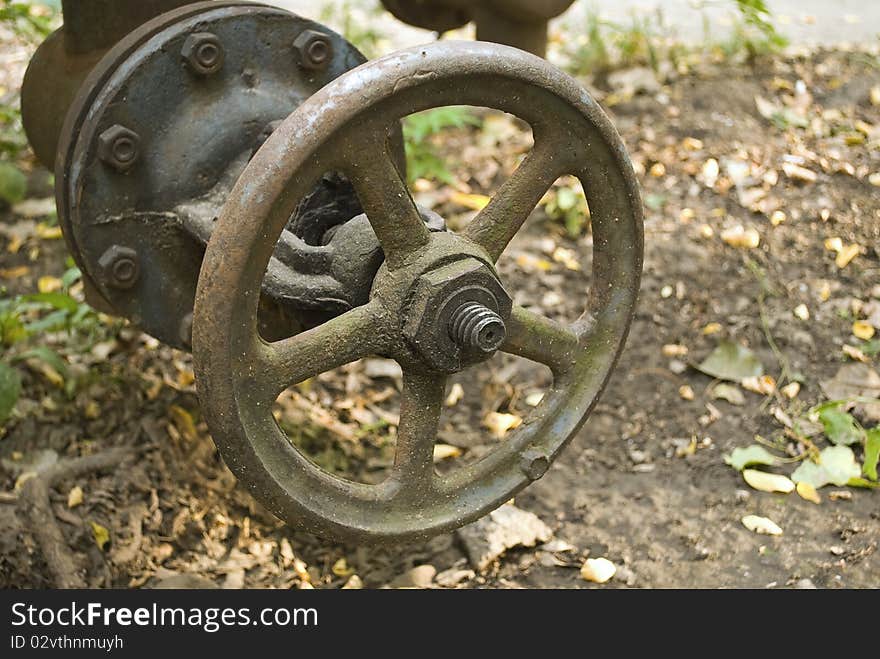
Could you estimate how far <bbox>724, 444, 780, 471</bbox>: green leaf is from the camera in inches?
94.6

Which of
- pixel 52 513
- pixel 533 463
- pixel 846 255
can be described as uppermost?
pixel 533 463

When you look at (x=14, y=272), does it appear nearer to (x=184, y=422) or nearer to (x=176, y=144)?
(x=184, y=422)

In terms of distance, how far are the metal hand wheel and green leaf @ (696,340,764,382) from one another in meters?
0.88

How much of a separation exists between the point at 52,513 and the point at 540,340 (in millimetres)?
1063

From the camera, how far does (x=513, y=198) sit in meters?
1.68

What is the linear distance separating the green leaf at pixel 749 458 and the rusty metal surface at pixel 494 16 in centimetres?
108

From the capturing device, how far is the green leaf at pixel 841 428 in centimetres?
240

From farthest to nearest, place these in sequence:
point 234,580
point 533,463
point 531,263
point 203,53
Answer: point 531,263
point 234,580
point 203,53
point 533,463

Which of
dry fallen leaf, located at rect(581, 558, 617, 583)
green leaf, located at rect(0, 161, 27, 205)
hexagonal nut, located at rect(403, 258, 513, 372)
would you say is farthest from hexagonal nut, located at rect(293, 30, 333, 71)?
green leaf, located at rect(0, 161, 27, 205)

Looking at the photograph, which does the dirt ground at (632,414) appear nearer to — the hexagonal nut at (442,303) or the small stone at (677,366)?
the small stone at (677,366)

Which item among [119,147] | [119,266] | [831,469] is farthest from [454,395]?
[119,147]

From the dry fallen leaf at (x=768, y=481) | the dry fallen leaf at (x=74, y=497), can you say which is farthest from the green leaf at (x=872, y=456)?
the dry fallen leaf at (x=74, y=497)

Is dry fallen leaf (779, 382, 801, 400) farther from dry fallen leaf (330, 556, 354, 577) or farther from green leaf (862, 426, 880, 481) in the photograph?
dry fallen leaf (330, 556, 354, 577)

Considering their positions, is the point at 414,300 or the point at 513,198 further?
the point at 513,198
